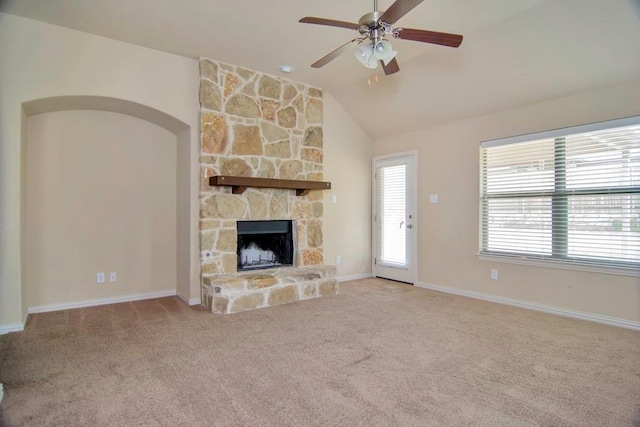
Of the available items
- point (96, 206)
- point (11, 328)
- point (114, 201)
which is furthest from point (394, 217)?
point (11, 328)

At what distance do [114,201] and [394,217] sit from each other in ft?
13.0

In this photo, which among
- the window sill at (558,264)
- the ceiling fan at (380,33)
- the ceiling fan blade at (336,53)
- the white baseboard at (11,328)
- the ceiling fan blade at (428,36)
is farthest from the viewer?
the window sill at (558,264)

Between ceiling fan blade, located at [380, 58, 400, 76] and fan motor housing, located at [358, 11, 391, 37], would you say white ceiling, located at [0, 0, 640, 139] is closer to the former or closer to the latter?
ceiling fan blade, located at [380, 58, 400, 76]

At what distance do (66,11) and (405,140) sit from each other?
4.36 meters

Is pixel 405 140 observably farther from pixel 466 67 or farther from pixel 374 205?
pixel 466 67

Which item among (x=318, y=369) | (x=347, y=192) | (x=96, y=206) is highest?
(x=347, y=192)

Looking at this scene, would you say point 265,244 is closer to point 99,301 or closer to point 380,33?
point 99,301

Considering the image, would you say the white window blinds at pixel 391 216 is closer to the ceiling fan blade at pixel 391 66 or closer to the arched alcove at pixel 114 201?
the ceiling fan blade at pixel 391 66

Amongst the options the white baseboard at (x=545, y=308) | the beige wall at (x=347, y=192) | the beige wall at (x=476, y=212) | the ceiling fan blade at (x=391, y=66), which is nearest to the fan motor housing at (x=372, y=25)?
the ceiling fan blade at (x=391, y=66)

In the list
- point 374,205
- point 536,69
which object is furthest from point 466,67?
point 374,205

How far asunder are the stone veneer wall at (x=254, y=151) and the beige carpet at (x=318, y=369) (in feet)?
3.72

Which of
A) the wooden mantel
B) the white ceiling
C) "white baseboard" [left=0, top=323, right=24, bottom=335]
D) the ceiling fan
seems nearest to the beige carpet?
"white baseboard" [left=0, top=323, right=24, bottom=335]

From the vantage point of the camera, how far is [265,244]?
16.7 ft

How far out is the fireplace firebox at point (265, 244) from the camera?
15.7ft
